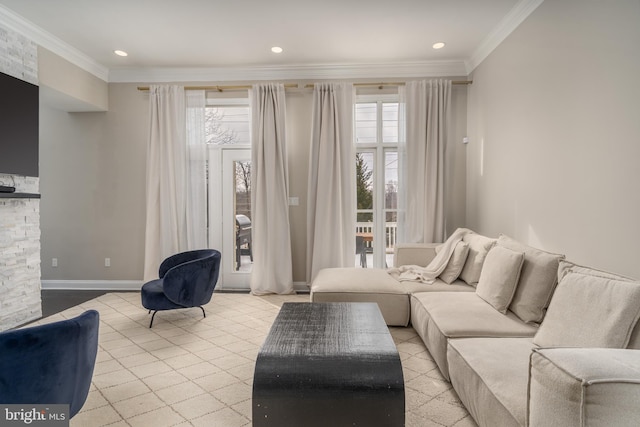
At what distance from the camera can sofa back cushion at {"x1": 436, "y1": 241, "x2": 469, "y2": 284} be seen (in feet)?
11.0

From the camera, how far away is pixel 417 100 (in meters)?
4.41

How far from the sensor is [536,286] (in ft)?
7.48

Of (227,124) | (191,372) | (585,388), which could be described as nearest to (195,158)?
(227,124)

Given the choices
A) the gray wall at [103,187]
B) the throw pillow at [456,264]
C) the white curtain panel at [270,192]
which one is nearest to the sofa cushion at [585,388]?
the throw pillow at [456,264]

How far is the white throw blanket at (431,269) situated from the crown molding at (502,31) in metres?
2.06

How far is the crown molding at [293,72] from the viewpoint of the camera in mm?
4484

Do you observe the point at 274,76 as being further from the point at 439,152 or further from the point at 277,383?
the point at 277,383

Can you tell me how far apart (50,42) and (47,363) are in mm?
3870

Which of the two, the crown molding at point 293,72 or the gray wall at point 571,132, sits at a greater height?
the crown molding at point 293,72

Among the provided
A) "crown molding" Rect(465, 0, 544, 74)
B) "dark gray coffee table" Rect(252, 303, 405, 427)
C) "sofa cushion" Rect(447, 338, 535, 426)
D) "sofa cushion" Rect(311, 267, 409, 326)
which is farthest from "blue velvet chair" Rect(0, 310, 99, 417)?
"crown molding" Rect(465, 0, 544, 74)

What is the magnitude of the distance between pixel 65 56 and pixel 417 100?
4.28 metres

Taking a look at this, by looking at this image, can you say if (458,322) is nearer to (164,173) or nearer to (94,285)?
(164,173)

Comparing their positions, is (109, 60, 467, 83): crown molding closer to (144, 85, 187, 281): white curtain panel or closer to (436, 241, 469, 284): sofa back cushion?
(144, 85, 187, 281): white curtain panel

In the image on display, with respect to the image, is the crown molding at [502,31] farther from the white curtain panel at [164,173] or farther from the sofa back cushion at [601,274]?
the white curtain panel at [164,173]
